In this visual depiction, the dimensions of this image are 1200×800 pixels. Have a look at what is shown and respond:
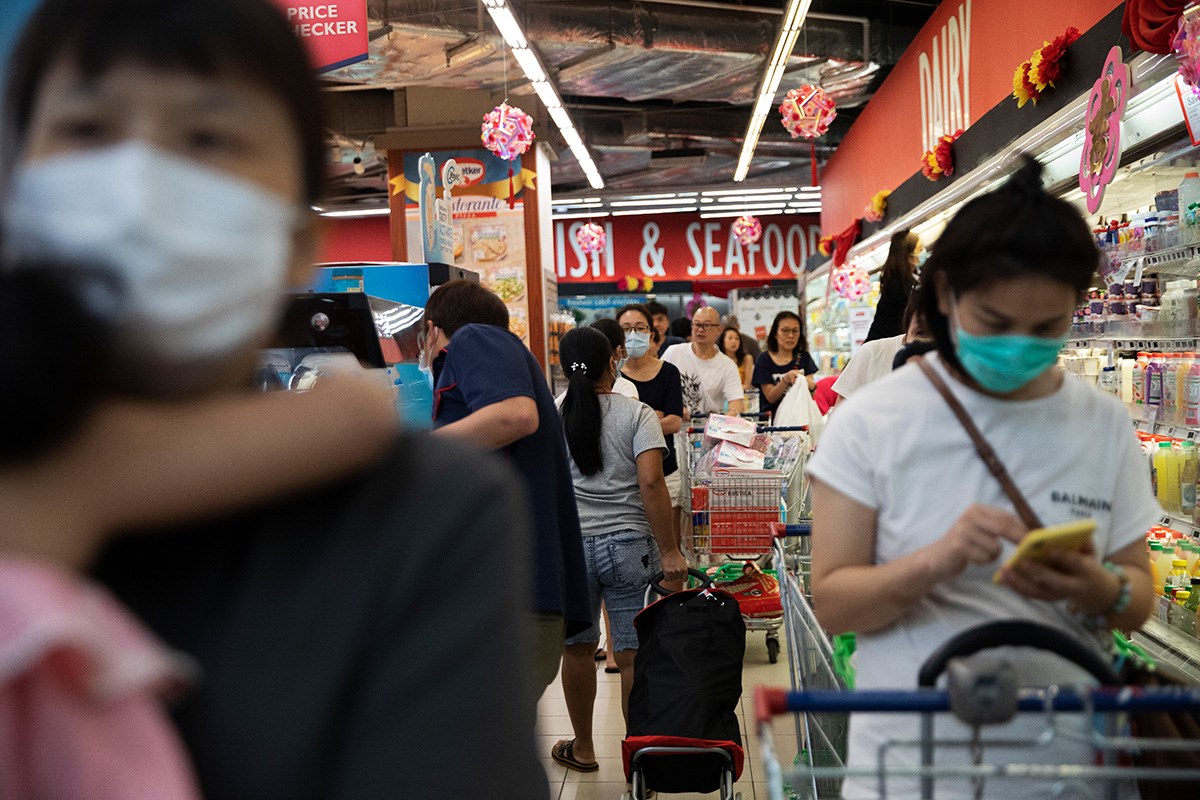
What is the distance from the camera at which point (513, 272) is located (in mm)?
11680

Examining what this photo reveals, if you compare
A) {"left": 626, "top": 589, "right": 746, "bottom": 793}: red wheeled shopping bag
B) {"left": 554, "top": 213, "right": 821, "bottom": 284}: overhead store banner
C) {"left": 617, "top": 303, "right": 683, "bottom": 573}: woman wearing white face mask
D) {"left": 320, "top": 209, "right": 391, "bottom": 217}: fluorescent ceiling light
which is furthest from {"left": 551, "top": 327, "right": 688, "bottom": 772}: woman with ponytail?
{"left": 554, "top": 213, "right": 821, "bottom": 284}: overhead store banner

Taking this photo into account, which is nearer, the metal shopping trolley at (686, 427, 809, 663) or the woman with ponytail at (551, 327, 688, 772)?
the woman with ponytail at (551, 327, 688, 772)

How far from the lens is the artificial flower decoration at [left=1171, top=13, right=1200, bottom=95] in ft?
11.0

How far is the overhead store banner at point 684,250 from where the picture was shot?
23328 millimetres

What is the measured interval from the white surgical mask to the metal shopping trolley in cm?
503

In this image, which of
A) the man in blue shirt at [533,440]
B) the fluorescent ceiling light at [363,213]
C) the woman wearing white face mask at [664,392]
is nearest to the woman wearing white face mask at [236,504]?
the man in blue shirt at [533,440]

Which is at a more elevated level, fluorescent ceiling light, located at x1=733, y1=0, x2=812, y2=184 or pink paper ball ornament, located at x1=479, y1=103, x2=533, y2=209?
fluorescent ceiling light, located at x1=733, y1=0, x2=812, y2=184

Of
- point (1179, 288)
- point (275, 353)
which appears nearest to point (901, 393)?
point (275, 353)

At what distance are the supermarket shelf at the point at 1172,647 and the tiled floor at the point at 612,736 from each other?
1.52 m

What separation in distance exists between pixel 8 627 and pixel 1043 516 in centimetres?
153

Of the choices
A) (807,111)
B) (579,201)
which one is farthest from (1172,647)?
(579,201)

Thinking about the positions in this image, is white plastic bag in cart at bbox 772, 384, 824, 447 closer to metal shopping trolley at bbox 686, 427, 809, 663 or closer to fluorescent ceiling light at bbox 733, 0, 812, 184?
metal shopping trolley at bbox 686, 427, 809, 663

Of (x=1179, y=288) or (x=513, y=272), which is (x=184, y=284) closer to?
(x=1179, y=288)

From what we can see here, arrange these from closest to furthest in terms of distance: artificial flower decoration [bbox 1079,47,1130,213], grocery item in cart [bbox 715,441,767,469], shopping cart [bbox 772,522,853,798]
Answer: shopping cart [bbox 772,522,853,798] < artificial flower decoration [bbox 1079,47,1130,213] < grocery item in cart [bbox 715,441,767,469]
